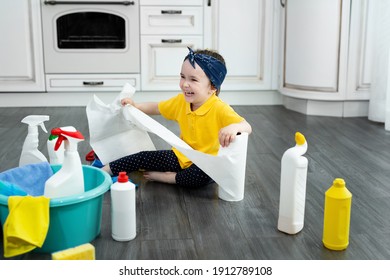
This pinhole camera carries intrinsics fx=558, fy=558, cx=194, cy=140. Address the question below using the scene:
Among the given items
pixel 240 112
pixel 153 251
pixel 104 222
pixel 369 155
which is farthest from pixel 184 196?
pixel 240 112

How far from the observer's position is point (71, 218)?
55.3 inches

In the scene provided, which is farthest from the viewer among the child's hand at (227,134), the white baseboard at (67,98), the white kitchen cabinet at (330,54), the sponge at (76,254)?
the white baseboard at (67,98)

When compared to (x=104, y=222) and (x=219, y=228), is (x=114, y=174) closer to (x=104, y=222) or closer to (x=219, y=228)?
(x=104, y=222)

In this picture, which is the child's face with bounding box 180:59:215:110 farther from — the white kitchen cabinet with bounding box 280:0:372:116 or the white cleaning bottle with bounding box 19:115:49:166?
the white kitchen cabinet with bounding box 280:0:372:116

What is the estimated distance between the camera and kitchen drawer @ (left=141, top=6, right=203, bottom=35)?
11.5 feet

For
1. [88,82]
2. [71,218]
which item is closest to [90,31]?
[88,82]

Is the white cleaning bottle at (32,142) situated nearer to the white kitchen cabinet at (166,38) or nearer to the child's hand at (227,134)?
the child's hand at (227,134)

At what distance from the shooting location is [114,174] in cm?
205

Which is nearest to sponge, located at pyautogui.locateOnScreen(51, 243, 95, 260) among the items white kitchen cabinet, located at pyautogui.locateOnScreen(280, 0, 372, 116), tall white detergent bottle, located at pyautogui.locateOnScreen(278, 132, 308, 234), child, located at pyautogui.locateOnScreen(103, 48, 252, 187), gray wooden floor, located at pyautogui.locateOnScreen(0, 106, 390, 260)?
gray wooden floor, located at pyautogui.locateOnScreen(0, 106, 390, 260)

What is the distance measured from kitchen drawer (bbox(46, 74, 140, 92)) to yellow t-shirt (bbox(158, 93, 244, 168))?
64.1 inches

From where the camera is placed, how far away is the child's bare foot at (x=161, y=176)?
6.48 ft

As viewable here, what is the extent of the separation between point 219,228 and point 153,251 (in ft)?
0.78

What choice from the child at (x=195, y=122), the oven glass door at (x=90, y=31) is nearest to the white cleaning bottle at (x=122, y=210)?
the child at (x=195, y=122)

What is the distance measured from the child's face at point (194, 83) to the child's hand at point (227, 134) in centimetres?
20
